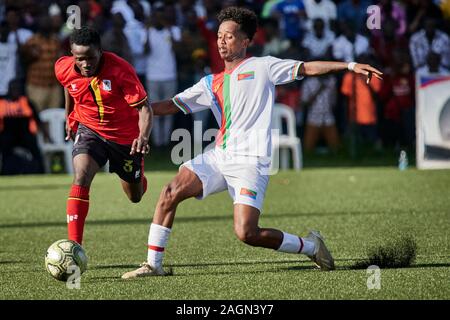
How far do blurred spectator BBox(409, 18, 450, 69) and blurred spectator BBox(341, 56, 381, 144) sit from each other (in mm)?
903

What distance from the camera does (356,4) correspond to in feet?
68.4

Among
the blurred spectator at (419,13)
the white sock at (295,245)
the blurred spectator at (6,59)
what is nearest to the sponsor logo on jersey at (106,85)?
the white sock at (295,245)

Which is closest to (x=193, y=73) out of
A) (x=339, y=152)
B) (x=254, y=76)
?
(x=339, y=152)

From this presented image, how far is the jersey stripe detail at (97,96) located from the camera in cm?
944

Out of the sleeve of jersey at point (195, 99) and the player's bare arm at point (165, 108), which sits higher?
the sleeve of jersey at point (195, 99)

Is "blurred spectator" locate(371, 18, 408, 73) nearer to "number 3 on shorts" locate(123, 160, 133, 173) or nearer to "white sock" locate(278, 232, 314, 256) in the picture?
"number 3 on shorts" locate(123, 160, 133, 173)

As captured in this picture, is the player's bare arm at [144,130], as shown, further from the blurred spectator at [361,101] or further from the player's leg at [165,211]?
the blurred spectator at [361,101]

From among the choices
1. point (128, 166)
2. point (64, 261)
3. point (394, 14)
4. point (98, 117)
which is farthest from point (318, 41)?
point (64, 261)

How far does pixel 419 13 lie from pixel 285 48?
2982mm

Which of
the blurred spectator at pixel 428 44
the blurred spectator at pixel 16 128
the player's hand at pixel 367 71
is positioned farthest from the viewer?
the blurred spectator at pixel 428 44

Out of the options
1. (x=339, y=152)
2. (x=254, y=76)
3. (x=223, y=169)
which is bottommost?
(x=339, y=152)

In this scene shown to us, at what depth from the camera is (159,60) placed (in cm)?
1981
